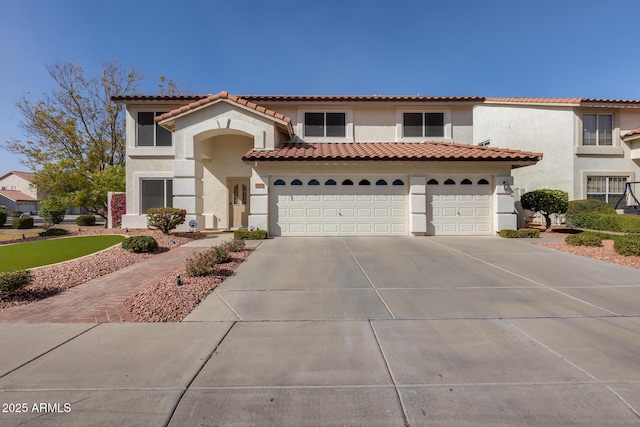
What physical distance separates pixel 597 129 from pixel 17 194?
77.1m

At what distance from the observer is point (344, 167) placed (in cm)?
1310

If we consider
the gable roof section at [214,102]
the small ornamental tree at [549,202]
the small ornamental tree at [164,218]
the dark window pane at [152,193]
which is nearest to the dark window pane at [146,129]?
the dark window pane at [152,193]

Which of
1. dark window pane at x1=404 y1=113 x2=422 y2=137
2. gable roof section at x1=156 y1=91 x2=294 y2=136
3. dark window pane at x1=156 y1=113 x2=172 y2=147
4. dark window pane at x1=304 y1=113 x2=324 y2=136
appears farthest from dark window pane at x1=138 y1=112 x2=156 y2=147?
dark window pane at x1=404 y1=113 x2=422 y2=137

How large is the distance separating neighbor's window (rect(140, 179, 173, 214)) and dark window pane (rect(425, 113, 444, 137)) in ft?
45.0

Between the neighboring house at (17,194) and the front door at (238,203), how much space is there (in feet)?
156

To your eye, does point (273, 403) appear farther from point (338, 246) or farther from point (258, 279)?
point (338, 246)

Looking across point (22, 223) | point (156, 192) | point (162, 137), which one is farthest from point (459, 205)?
point (22, 223)

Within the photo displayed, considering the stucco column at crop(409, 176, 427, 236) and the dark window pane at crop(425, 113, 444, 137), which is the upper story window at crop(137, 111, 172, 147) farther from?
the dark window pane at crop(425, 113, 444, 137)

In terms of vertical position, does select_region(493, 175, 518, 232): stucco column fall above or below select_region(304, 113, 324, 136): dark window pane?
below

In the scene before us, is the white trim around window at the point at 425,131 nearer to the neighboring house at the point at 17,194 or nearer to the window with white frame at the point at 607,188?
the window with white frame at the point at 607,188

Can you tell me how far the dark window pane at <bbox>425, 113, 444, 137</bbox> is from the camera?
53.0 ft

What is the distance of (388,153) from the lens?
43.5ft

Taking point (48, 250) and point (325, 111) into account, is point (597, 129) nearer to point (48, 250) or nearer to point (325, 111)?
point (325, 111)

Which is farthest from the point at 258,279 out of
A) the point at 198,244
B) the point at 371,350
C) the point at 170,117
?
the point at 170,117
